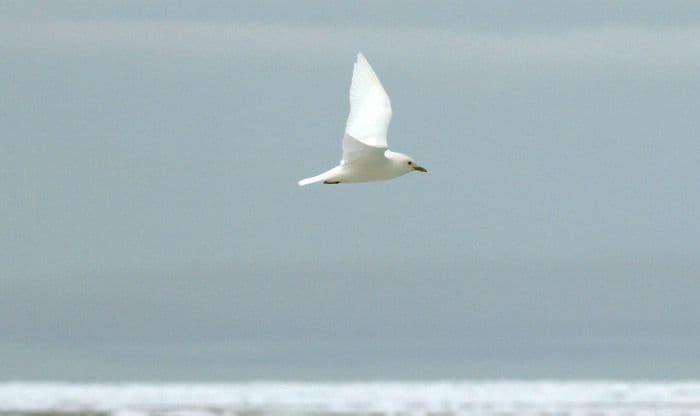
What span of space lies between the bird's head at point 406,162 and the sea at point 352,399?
7711 mm

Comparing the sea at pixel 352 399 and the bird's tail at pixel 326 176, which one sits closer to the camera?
the sea at pixel 352 399

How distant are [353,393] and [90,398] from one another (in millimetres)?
3507

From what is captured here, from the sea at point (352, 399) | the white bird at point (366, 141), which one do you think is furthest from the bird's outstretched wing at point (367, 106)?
the sea at point (352, 399)

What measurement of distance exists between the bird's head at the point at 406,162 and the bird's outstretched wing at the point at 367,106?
20.2 inches

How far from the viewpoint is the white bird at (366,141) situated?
1220 inches

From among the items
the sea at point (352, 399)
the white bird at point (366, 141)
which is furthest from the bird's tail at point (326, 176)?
the sea at point (352, 399)

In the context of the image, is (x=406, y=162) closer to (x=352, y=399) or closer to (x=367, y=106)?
(x=367, y=106)

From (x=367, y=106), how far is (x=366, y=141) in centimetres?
106

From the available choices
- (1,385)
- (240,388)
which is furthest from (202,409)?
(1,385)

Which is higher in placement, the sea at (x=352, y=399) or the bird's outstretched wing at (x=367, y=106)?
the bird's outstretched wing at (x=367, y=106)

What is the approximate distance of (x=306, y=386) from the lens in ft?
81.4

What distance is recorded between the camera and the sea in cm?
2292

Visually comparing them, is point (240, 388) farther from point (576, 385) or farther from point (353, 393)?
point (576, 385)

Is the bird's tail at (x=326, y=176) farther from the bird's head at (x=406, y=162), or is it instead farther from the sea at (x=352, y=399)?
the sea at (x=352, y=399)
